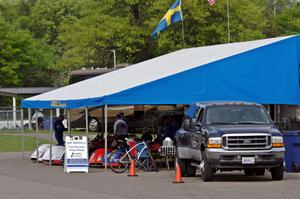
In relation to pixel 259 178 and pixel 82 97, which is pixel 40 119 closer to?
pixel 82 97

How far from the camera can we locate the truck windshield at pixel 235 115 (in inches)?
825

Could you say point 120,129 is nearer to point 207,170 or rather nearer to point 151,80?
point 151,80

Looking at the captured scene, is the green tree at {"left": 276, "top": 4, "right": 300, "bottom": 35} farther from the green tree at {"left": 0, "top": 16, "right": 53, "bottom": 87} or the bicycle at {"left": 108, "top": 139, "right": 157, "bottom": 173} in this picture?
the bicycle at {"left": 108, "top": 139, "right": 157, "bottom": 173}

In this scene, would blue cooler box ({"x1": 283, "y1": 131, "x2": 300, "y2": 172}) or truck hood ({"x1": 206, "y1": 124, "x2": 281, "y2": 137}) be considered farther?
blue cooler box ({"x1": 283, "y1": 131, "x2": 300, "y2": 172})

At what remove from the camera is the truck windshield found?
20953mm

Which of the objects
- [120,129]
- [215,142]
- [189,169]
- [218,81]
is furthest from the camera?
[120,129]

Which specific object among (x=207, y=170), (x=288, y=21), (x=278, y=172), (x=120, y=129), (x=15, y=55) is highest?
(x=288, y=21)

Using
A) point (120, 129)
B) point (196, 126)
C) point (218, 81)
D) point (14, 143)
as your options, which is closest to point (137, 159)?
point (120, 129)

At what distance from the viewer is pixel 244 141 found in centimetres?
1994

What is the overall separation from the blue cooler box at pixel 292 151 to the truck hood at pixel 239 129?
2839mm

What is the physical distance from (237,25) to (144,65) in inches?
1297

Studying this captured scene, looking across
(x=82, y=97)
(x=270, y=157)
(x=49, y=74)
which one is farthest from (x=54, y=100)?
(x=49, y=74)

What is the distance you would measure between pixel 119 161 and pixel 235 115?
5010 millimetres

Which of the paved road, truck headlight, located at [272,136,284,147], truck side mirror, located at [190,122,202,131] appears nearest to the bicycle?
the paved road
